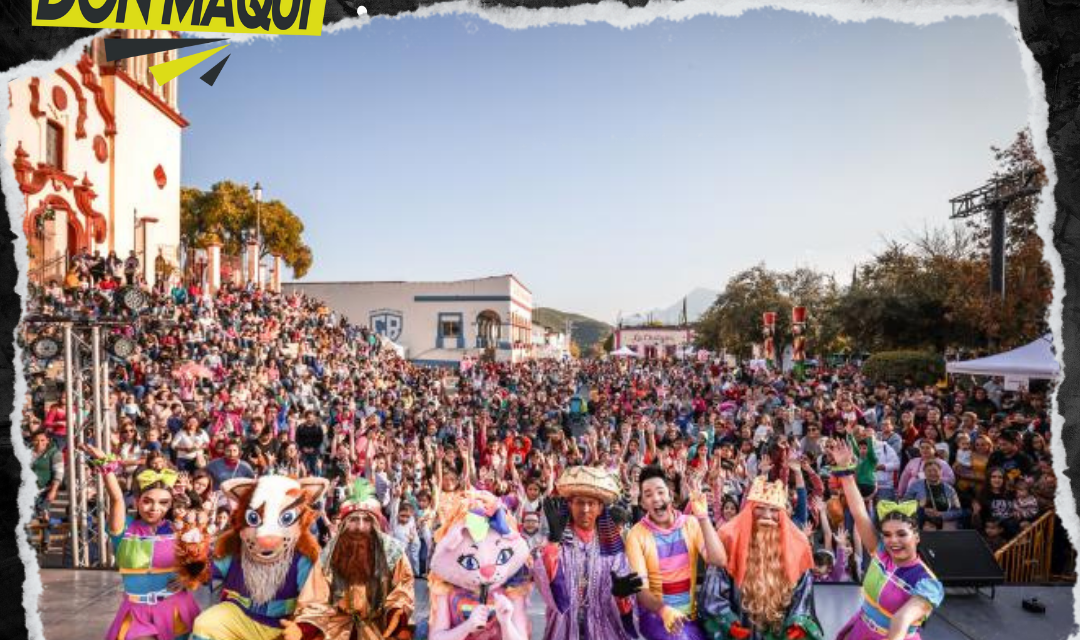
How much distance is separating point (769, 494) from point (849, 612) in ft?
5.79

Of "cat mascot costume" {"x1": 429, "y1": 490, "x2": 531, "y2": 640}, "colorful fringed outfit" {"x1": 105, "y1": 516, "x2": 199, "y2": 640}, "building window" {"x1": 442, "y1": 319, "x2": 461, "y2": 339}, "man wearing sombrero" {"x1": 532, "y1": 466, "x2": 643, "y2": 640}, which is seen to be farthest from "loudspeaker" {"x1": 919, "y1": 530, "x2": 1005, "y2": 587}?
"building window" {"x1": 442, "y1": 319, "x2": 461, "y2": 339}

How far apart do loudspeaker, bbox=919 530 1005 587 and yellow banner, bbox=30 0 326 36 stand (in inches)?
209

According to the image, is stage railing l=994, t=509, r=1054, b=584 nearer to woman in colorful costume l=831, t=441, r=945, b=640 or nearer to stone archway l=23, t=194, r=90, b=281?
woman in colorful costume l=831, t=441, r=945, b=640

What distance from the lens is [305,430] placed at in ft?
29.1

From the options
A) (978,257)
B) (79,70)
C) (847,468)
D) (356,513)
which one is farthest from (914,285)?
(79,70)

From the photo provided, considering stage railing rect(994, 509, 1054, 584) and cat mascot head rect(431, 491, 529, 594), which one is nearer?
cat mascot head rect(431, 491, 529, 594)

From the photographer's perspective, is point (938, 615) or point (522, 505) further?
point (522, 505)

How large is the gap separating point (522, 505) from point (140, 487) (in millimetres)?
3294

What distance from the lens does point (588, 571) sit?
3635 mm

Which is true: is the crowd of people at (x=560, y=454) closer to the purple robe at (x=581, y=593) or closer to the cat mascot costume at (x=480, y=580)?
the purple robe at (x=581, y=593)

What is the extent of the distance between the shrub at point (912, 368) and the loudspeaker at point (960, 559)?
535 inches

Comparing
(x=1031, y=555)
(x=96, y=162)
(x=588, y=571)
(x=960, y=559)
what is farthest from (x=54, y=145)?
(x=1031, y=555)

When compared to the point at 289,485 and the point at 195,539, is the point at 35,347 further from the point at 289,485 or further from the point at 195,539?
the point at 289,485

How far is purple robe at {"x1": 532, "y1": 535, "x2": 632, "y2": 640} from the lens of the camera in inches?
141
